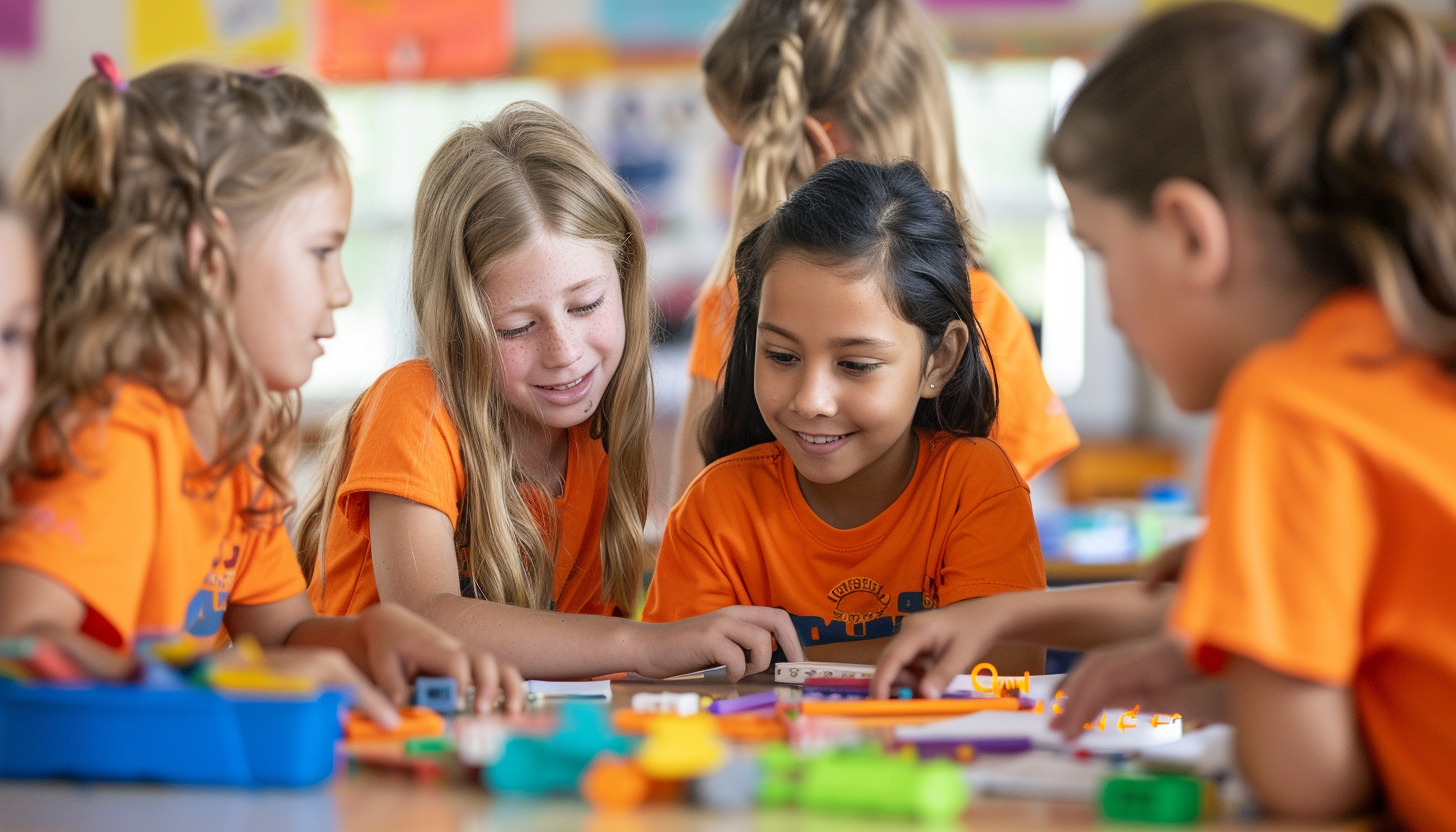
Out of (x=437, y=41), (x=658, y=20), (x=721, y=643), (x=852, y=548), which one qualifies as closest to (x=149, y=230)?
(x=721, y=643)

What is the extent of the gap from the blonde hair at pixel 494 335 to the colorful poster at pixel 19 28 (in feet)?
15.6

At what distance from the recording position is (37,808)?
0.74m

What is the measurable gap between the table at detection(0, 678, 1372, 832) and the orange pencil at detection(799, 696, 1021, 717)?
0.93 feet

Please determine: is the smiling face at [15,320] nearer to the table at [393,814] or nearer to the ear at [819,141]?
the table at [393,814]

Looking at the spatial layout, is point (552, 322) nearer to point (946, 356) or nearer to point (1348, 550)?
point (946, 356)

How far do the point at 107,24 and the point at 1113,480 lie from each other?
4.37m

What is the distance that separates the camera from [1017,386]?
186 centimetres

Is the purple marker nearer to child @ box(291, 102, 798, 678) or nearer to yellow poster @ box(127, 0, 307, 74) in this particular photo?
child @ box(291, 102, 798, 678)

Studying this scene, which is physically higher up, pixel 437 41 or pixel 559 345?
pixel 437 41

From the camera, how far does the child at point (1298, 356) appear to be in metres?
0.70

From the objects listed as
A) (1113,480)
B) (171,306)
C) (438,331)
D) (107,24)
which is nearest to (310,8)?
(107,24)

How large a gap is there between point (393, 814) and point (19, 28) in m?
5.83

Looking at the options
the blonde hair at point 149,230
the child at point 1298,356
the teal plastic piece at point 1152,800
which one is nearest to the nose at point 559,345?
the blonde hair at point 149,230

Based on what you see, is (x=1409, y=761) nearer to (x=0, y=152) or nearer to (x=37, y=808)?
(x=37, y=808)
